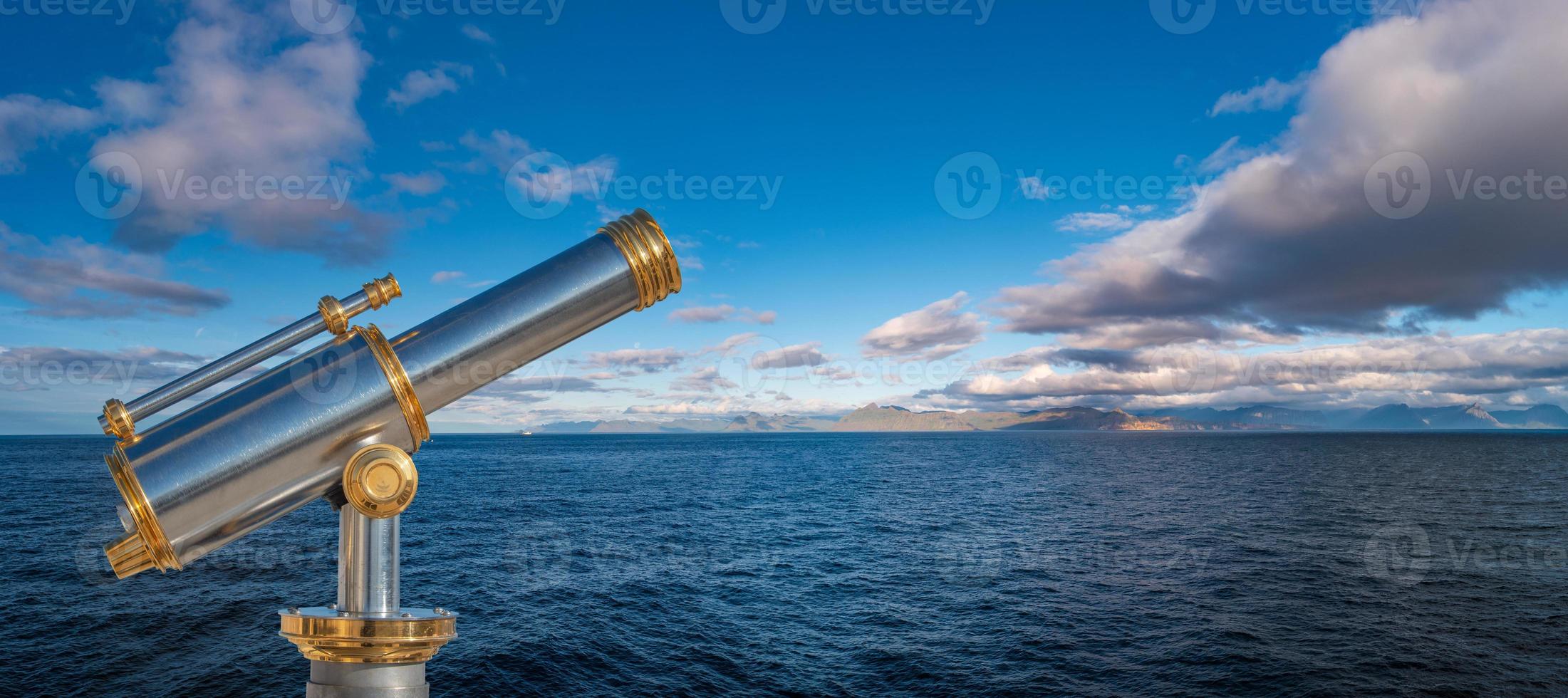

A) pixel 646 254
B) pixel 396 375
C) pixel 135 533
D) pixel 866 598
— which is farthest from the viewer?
pixel 866 598

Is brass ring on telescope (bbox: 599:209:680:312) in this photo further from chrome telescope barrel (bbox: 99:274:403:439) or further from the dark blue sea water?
the dark blue sea water

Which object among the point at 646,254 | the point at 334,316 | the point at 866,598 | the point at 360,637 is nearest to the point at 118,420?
the point at 334,316

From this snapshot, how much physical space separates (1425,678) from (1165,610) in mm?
7396

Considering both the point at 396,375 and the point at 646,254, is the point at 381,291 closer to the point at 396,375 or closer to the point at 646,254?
the point at 396,375

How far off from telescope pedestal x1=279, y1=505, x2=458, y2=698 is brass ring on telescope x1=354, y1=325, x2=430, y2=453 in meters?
0.41

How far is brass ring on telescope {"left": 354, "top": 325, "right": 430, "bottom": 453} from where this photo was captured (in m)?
2.58

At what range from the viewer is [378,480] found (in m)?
2.64

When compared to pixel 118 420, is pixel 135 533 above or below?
below

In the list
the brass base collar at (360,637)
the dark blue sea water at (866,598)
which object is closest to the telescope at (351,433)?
the brass base collar at (360,637)

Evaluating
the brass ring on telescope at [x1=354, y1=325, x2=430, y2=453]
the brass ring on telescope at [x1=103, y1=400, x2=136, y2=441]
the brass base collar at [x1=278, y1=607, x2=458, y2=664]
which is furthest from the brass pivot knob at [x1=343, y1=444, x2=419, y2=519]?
the brass ring on telescope at [x1=103, y1=400, x2=136, y2=441]

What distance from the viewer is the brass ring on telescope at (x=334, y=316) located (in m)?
2.75

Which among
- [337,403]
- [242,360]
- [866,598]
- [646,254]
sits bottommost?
[866,598]

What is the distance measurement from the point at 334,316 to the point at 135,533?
90 cm

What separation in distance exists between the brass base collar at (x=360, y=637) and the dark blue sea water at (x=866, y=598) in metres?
19.2
